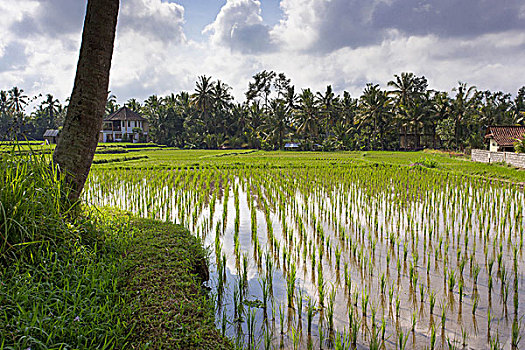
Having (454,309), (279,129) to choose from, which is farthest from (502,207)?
(279,129)

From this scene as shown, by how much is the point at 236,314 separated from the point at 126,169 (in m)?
14.4

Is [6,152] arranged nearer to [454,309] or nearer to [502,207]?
[454,309]

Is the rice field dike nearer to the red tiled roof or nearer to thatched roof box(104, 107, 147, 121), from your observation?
the red tiled roof

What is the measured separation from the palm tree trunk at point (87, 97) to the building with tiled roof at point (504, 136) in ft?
80.3

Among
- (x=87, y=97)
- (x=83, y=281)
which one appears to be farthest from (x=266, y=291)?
(x=87, y=97)

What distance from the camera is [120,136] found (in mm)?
45781

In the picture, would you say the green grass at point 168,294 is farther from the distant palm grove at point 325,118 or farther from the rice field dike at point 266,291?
the distant palm grove at point 325,118

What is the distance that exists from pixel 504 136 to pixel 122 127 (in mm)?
40180

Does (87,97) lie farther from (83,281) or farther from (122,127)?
(122,127)

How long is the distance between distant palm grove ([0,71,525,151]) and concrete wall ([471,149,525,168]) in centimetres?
1292

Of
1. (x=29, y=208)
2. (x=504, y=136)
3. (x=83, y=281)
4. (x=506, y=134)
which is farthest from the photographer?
(x=506, y=134)

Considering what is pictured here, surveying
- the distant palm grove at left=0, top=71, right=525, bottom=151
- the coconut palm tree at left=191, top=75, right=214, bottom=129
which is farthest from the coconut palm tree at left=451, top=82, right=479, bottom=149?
the coconut palm tree at left=191, top=75, right=214, bottom=129

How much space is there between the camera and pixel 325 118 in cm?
4388

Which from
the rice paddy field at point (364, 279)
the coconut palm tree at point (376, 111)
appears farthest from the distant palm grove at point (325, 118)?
the rice paddy field at point (364, 279)
